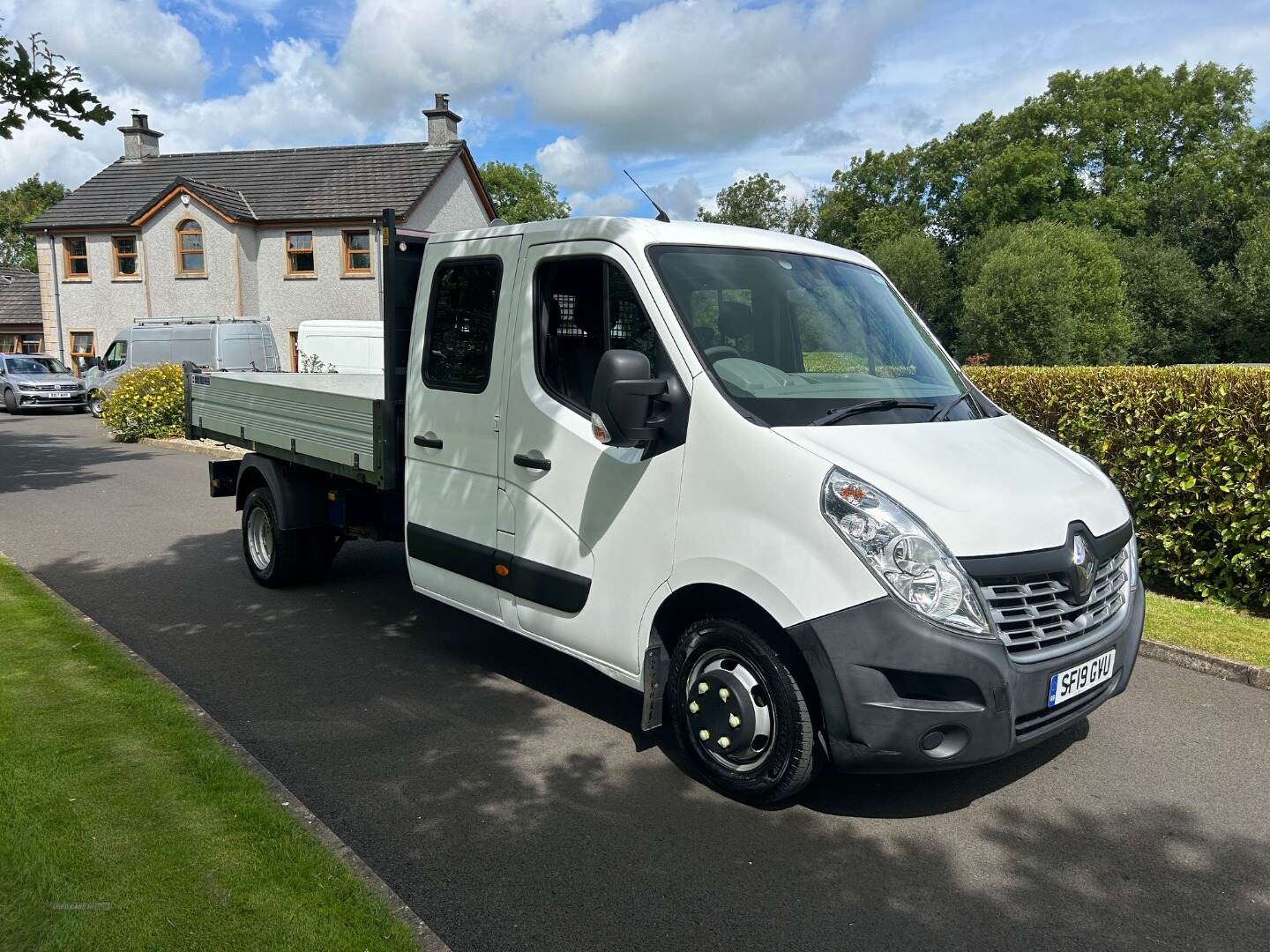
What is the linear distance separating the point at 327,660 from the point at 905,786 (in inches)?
137

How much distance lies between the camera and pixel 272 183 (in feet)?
114

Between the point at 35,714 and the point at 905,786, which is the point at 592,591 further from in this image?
the point at 35,714

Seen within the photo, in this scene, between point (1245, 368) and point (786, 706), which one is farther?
point (1245, 368)

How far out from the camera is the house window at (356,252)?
3164cm

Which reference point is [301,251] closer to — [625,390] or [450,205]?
[450,205]

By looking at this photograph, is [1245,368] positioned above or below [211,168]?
below

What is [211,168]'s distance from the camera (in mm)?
36906

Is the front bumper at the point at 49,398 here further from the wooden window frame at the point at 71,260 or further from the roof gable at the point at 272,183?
the wooden window frame at the point at 71,260

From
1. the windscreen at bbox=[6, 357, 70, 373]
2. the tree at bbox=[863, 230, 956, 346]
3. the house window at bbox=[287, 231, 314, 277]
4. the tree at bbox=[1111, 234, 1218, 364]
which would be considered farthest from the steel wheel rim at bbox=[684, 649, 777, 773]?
the tree at bbox=[863, 230, 956, 346]

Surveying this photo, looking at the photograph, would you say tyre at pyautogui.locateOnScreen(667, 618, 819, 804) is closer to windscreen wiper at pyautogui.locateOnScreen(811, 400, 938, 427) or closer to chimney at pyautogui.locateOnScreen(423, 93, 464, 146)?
windscreen wiper at pyautogui.locateOnScreen(811, 400, 938, 427)

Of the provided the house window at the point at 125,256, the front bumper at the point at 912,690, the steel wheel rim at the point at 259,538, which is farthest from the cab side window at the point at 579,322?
the house window at the point at 125,256

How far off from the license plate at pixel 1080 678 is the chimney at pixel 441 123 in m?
33.1

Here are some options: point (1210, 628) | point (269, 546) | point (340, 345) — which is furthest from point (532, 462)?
point (340, 345)

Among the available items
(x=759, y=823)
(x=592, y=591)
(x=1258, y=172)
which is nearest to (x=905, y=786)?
(x=759, y=823)
